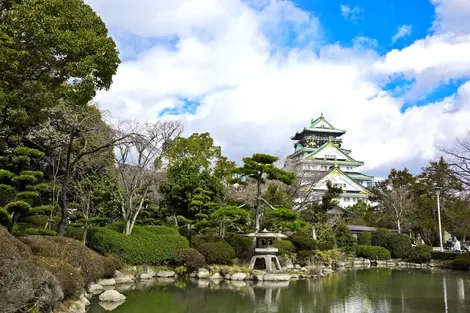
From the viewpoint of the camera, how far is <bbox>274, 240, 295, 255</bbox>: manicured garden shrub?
19.7m

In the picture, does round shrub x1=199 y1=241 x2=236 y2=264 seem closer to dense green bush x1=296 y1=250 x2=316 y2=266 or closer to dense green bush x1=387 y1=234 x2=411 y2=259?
dense green bush x1=296 y1=250 x2=316 y2=266

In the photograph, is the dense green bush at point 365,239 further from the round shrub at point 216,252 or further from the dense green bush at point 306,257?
the round shrub at point 216,252

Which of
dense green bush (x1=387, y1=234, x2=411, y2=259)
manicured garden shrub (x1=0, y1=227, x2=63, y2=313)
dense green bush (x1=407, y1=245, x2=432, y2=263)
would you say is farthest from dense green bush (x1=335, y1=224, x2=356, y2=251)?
manicured garden shrub (x1=0, y1=227, x2=63, y2=313)

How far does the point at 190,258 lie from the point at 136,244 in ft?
7.38

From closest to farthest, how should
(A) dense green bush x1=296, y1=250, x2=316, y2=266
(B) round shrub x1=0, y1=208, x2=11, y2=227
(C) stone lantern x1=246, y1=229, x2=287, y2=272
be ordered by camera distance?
(B) round shrub x1=0, y1=208, x2=11, y2=227, (C) stone lantern x1=246, y1=229, x2=287, y2=272, (A) dense green bush x1=296, y1=250, x2=316, y2=266

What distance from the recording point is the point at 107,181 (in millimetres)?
19234

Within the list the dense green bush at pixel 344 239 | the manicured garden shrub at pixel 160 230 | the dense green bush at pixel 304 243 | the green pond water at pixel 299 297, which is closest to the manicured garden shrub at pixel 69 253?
the green pond water at pixel 299 297

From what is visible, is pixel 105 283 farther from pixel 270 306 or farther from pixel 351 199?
pixel 351 199

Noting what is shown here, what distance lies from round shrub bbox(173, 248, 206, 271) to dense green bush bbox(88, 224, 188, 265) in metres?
0.43

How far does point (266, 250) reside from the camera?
17.2 m

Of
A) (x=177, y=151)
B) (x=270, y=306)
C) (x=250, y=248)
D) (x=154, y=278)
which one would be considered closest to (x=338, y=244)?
(x=250, y=248)

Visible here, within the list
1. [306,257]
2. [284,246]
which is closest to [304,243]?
[306,257]

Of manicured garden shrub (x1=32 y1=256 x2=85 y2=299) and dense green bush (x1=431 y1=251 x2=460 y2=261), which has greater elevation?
dense green bush (x1=431 y1=251 x2=460 y2=261)

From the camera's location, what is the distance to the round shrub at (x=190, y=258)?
1644cm
